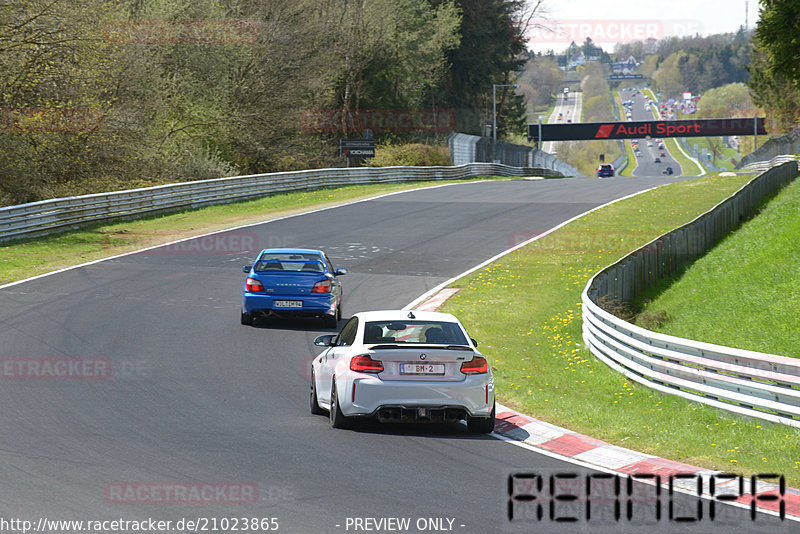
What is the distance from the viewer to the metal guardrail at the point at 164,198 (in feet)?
95.6

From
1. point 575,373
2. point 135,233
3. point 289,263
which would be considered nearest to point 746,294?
point 575,373

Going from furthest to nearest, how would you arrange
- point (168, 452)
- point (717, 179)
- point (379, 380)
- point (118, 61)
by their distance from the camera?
point (717, 179), point (118, 61), point (379, 380), point (168, 452)

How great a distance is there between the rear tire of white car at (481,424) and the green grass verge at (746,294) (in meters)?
9.93

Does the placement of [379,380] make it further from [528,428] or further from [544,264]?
[544,264]

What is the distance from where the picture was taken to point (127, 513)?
7.21 meters

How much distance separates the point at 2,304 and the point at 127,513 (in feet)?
43.3

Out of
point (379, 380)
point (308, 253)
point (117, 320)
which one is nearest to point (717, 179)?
point (308, 253)

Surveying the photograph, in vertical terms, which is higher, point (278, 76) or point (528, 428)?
point (278, 76)

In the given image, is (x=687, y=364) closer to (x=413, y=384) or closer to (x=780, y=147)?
(x=413, y=384)

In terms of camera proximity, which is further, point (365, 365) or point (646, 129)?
point (646, 129)

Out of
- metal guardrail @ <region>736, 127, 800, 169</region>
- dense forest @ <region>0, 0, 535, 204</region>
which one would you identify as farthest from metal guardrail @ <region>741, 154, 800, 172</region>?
dense forest @ <region>0, 0, 535, 204</region>

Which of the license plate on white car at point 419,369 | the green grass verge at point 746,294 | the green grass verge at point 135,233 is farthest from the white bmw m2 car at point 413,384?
the green grass verge at point 135,233

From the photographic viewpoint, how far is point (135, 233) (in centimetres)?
3131
